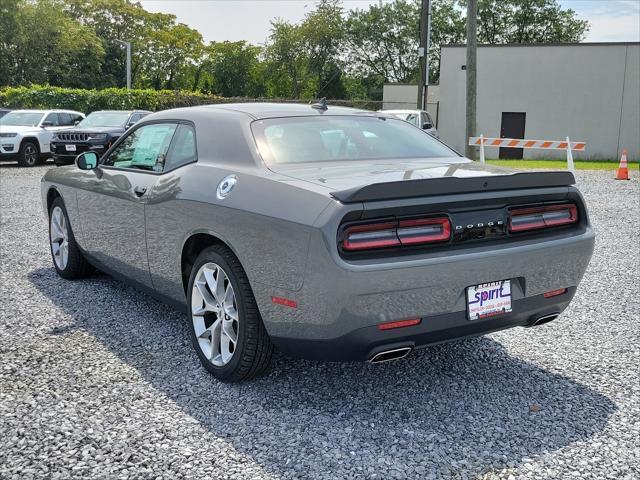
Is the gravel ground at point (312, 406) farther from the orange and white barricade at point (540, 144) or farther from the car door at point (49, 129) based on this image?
the car door at point (49, 129)

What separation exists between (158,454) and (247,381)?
2.81 ft

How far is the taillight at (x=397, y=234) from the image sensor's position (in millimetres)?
2998

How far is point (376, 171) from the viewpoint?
3559 millimetres

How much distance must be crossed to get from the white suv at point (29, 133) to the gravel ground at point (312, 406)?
568 inches

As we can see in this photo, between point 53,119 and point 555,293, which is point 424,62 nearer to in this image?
point 53,119

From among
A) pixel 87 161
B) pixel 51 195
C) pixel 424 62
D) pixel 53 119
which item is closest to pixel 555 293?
pixel 87 161

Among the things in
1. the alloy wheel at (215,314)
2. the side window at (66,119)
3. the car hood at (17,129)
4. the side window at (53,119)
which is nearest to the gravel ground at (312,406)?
the alloy wheel at (215,314)

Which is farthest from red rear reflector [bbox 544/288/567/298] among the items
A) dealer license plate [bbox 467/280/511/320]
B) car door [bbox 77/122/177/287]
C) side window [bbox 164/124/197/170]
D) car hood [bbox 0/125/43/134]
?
car hood [bbox 0/125/43/134]

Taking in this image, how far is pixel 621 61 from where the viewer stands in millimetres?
28625

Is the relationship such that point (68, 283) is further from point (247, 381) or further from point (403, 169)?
point (403, 169)

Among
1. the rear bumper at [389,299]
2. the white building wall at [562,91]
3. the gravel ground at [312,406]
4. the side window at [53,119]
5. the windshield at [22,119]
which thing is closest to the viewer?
the gravel ground at [312,406]

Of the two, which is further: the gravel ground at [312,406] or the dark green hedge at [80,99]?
the dark green hedge at [80,99]

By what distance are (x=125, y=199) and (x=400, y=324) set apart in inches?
93.1

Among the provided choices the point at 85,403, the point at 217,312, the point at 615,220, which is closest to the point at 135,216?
the point at 217,312
